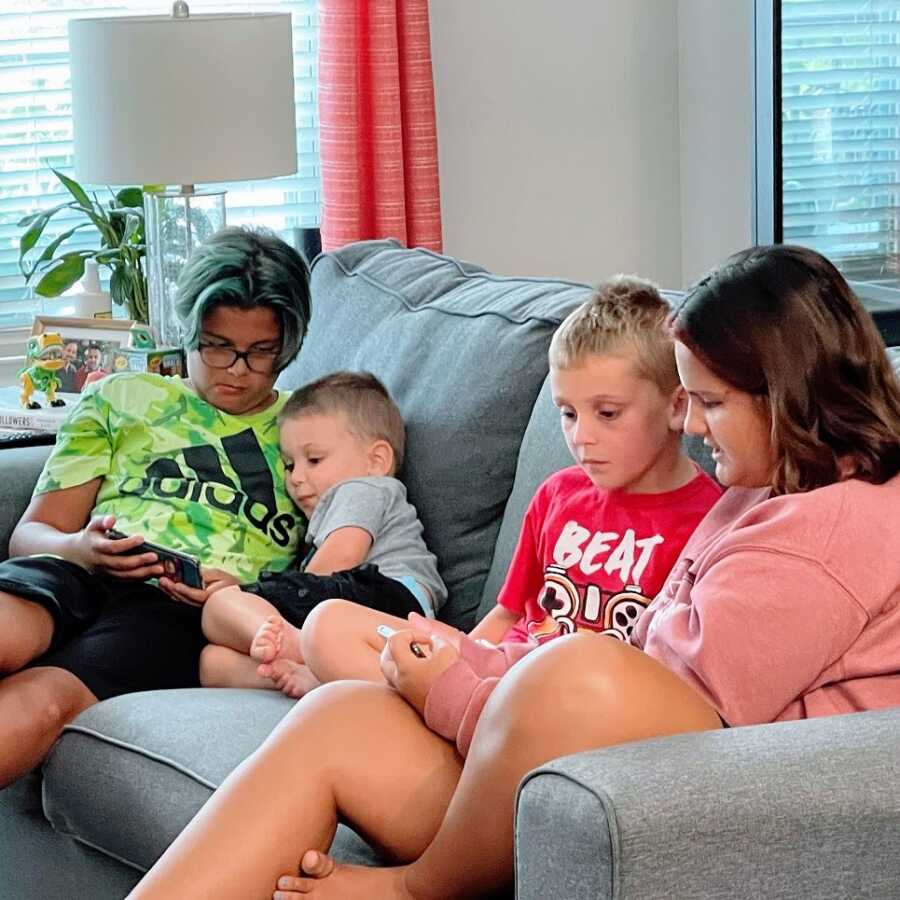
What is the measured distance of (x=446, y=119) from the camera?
13.2 ft

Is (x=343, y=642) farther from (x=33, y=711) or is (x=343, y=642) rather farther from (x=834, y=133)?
(x=834, y=133)

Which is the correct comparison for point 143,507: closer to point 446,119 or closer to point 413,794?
Result: point 413,794

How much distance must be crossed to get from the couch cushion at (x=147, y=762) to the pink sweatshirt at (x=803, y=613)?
0.46 meters

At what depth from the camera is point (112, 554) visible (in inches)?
89.4

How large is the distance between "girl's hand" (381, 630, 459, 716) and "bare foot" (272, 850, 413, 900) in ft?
0.58

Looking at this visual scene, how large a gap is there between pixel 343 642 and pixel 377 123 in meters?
2.05

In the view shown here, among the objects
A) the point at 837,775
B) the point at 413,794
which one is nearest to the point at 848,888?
the point at 837,775

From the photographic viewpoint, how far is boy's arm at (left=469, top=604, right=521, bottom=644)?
2.03 meters

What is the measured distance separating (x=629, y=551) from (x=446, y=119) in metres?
2.35

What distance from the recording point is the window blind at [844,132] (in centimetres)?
342

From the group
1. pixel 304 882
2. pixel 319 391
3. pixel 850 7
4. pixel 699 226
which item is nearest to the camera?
pixel 304 882

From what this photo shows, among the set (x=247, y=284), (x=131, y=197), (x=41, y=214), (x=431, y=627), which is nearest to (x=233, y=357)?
(x=247, y=284)

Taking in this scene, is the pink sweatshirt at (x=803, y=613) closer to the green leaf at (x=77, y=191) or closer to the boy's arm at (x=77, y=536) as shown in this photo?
the boy's arm at (x=77, y=536)

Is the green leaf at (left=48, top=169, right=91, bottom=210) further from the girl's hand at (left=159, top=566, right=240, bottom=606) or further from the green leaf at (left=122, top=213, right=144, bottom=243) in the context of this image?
the girl's hand at (left=159, top=566, right=240, bottom=606)
